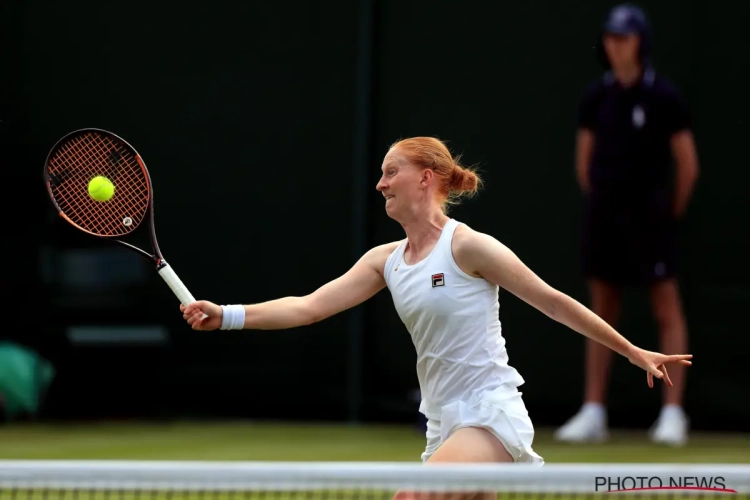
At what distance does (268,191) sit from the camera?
7348 millimetres

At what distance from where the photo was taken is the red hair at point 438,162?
3.52 m

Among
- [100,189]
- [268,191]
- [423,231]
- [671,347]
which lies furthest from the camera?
[268,191]

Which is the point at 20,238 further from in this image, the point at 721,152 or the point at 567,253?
the point at 721,152

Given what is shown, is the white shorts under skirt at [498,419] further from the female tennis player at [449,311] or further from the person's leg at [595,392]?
the person's leg at [595,392]

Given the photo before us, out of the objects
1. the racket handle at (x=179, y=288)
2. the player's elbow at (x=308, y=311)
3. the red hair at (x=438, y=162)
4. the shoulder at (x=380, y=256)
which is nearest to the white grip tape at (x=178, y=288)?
the racket handle at (x=179, y=288)

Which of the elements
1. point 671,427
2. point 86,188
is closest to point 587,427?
point 671,427

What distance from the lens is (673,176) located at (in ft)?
22.2

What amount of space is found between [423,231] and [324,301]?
322 millimetres

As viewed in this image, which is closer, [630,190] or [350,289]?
[350,289]

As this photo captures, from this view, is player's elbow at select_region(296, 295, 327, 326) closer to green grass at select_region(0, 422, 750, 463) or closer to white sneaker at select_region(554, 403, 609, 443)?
green grass at select_region(0, 422, 750, 463)

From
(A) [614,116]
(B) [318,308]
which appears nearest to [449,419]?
(B) [318,308]

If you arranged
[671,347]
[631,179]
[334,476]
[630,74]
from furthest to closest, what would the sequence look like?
[631,179] → [630,74] → [671,347] → [334,476]

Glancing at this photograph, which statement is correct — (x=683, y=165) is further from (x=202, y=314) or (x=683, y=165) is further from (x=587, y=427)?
(x=202, y=314)

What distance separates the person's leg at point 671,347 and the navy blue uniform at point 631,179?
0.10m
